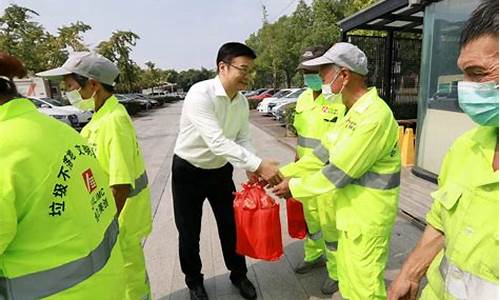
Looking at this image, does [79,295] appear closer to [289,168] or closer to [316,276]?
[289,168]

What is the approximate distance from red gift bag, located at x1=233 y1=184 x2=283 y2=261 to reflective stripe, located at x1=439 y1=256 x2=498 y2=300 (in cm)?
138

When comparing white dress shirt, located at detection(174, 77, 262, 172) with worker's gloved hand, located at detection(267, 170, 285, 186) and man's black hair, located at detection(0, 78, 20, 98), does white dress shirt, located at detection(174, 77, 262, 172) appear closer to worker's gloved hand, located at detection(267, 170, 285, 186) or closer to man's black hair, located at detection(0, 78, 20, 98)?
worker's gloved hand, located at detection(267, 170, 285, 186)

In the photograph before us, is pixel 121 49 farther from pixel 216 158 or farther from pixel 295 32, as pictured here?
pixel 216 158

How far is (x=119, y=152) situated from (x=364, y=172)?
134 centimetres

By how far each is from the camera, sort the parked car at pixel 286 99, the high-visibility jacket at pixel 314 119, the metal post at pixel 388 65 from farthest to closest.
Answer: the parked car at pixel 286 99 → the metal post at pixel 388 65 → the high-visibility jacket at pixel 314 119

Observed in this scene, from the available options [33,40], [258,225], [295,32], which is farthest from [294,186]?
[295,32]

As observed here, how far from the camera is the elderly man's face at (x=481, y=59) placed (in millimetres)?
1089

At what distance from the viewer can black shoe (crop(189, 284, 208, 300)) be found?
279 cm

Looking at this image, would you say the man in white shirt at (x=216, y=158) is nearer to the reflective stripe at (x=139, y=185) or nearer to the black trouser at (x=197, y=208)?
the black trouser at (x=197, y=208)

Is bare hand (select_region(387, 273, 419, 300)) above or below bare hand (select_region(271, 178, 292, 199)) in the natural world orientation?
below

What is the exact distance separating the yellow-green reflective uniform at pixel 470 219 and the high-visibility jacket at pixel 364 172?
0.57 meters

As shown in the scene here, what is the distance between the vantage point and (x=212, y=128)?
243 cm

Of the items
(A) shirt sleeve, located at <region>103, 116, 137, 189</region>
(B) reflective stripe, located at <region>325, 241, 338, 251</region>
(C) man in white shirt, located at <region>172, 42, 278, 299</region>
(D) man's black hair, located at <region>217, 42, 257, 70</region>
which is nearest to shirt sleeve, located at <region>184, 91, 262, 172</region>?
(C) man in white shirt, located at <region>172, 42, 278, 299</region>

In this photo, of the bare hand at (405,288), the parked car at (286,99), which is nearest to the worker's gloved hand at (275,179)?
the bare hand at (405,288)
